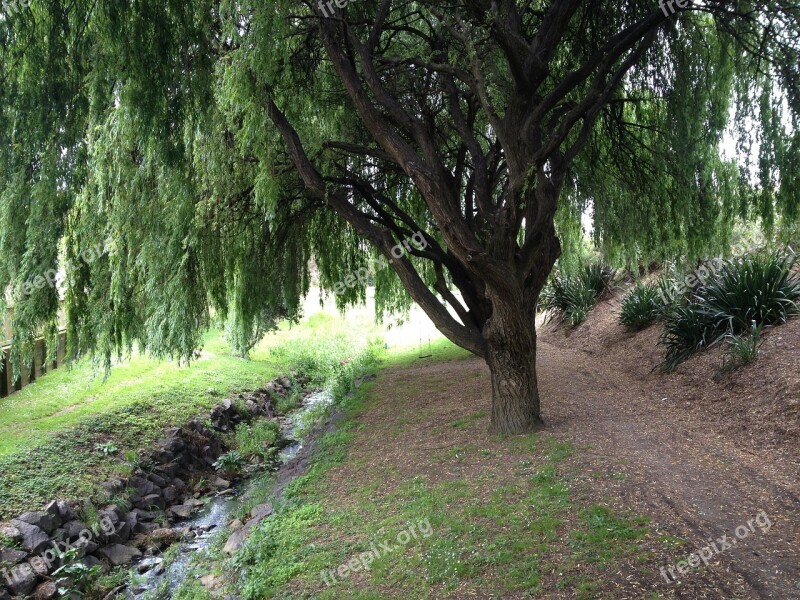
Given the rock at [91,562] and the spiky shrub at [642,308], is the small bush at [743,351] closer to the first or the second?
the spiky shrub at [642,308]

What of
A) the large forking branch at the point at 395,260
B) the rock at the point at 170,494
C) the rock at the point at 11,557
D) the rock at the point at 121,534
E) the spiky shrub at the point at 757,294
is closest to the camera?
the rock at the point at 11,557

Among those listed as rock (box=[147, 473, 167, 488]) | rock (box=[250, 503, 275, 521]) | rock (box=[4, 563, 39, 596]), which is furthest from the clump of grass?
rock (box=[4, 563, 39, 596])

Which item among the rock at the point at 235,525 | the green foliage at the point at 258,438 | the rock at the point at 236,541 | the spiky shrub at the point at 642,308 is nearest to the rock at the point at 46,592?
the rock at the point at 236,541

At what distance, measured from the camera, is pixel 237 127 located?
6125mm

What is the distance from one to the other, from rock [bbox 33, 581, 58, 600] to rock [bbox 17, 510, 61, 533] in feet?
2.55

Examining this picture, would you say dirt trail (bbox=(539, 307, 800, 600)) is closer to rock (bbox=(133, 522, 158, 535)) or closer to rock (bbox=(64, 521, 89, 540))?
rock (bbox=(133, 522, 158, 535))

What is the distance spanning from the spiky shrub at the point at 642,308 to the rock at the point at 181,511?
8.90m

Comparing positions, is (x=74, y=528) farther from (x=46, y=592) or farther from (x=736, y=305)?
(x=736, y=305)

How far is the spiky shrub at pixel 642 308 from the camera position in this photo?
443 inches

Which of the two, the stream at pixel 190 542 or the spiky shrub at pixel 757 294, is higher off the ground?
the spiky shrub at pixel 757 294

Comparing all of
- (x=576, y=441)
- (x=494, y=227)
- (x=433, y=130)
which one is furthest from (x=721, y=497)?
(x=433, y=130)

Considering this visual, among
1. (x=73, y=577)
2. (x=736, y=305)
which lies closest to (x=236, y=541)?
(x=73, y=577)

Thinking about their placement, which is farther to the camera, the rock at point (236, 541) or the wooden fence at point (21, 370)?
the wooden fence at point (21, 370)

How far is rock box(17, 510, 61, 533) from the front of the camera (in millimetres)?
6480
